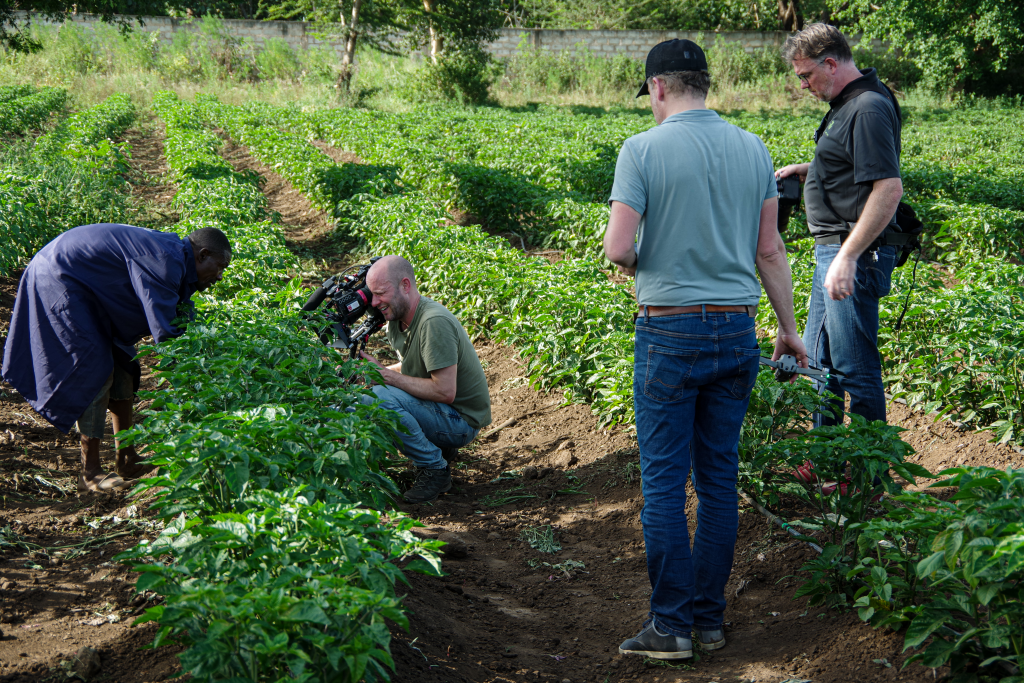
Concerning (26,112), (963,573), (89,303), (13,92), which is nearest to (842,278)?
(963,573)

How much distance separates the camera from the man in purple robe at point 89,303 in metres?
3.77

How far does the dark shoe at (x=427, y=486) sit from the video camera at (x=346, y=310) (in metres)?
0.75

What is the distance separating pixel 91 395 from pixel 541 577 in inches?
96.2

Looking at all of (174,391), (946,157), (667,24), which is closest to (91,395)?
(174,391)

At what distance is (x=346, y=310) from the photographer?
12.7 ft

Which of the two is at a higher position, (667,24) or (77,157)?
(667,24)

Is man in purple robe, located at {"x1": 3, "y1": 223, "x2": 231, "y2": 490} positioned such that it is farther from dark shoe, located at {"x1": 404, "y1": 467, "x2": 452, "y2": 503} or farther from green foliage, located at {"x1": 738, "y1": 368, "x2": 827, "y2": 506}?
green foliage, located at {"x1": 738, "y1": 368, "x2": 827, "y2": 506}

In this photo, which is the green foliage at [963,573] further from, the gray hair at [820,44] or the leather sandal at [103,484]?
the leather sandal at [103,484]

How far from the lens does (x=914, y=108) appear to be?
23641mm

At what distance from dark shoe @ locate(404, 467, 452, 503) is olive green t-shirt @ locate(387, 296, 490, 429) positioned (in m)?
0.39

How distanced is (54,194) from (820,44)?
7660 millimetres

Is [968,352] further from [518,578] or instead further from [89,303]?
[89,303]

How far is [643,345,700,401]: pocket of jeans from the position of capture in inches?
95.1

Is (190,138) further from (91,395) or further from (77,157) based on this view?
(91,395)
